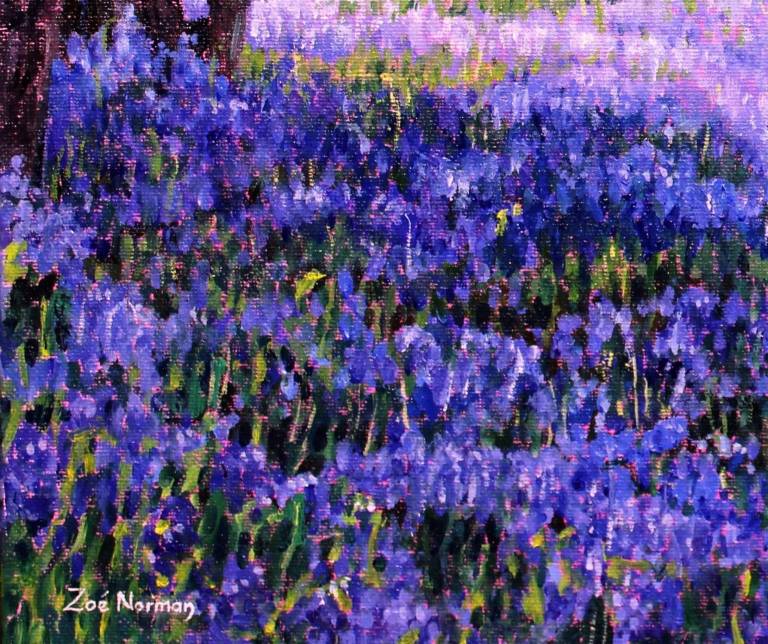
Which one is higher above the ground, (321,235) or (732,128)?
(732,128)

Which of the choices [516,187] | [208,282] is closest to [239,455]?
[208,282]

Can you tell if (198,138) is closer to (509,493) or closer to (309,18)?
(309,18)

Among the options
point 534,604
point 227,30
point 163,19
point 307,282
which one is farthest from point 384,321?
point 163,19

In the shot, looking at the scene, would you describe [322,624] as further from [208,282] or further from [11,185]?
[11,185]

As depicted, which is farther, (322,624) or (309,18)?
(309,18)

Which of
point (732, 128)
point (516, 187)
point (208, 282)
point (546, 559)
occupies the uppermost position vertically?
point (732, 128)
